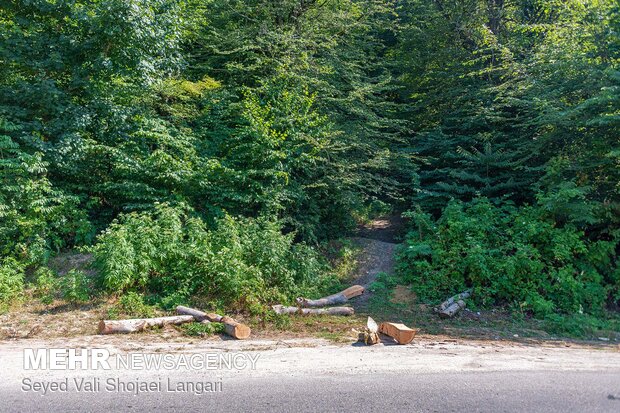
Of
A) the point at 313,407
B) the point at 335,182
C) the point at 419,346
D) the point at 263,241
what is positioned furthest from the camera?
the point at 335,182

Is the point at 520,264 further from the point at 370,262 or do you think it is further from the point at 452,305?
the point at 370,262

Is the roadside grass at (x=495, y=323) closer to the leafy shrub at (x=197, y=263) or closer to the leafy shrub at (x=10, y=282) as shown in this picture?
the leafy shrub at (x=197, y=263)

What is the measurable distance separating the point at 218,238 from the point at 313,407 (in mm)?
5227

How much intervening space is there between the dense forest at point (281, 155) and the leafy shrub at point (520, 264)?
4 centimetres

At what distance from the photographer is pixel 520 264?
9.03 meters

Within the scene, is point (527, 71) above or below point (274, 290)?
above

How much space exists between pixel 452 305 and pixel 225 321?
416cm

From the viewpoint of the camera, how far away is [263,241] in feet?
30.3

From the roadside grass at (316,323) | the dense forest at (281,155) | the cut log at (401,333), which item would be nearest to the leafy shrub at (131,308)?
the roadside grass at (316,323)

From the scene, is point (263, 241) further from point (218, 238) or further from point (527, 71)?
point (527, 71)

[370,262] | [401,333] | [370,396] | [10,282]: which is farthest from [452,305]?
[10,282]

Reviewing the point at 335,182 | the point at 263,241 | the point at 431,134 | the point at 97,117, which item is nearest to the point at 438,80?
the point at 431,134

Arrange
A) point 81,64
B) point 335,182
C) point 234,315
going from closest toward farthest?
point 234,315, point 81,64, point 335,182

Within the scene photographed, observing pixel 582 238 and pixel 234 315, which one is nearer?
pixel 234 315
